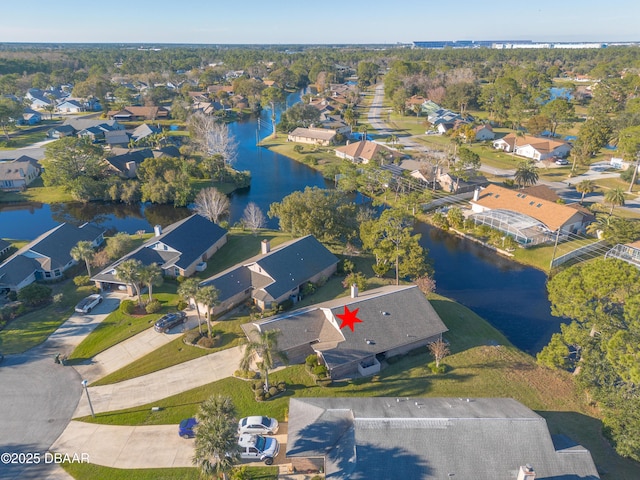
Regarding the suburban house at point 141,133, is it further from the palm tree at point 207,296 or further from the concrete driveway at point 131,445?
the concrete driveway at point 131,445

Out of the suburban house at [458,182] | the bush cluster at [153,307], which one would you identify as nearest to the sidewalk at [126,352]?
the bush cluster at [153,307]

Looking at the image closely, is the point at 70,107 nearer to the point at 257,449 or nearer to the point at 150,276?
the point at 150,276

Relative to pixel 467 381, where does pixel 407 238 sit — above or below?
above

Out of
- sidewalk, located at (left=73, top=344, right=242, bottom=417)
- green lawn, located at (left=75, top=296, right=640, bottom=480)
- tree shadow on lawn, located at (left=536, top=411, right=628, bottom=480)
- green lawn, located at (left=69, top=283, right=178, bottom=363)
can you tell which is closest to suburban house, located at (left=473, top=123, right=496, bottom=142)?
green lawn, located at (left=75, top=296, right=640, bottom=480)

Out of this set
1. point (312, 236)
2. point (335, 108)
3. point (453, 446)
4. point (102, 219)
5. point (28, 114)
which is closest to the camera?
point (453, 446)

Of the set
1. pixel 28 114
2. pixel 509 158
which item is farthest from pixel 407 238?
pixel 28 114

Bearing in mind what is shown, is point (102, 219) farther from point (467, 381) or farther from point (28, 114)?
point (28, 114)
